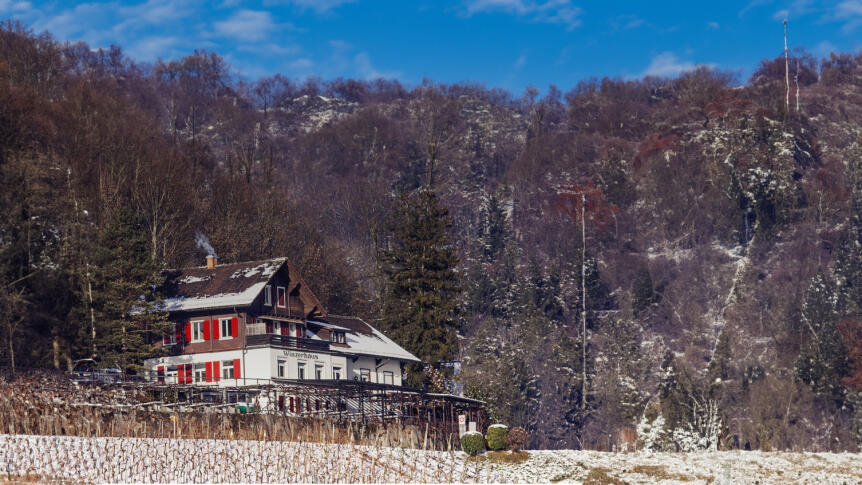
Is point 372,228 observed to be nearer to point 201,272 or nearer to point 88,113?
point 88,113

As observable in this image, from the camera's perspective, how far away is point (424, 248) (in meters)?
85.2

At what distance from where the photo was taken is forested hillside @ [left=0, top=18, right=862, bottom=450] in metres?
73.6

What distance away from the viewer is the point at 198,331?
7175 centimetres

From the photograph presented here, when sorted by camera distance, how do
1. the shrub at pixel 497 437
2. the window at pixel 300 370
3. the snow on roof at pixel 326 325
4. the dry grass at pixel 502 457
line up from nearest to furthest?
the dry grass at pixel 502 457
the shrub at pixel 497 437
the window at pixel 300 370
the snow on roof at pixel 326 325

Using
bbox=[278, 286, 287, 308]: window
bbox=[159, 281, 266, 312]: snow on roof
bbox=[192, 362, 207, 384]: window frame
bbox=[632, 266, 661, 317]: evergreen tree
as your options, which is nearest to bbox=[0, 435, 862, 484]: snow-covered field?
bbox=[159, 281, 266, 312]: snow on roof

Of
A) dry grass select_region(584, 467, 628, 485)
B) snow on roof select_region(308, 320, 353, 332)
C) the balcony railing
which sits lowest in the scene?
dry grass select_region(584, 467, 628, 485)

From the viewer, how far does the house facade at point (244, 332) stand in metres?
70.1

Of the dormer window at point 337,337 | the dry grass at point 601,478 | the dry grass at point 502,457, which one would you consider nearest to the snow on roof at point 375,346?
the dormer window at point 337,337

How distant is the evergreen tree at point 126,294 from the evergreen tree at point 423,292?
65.0 feet

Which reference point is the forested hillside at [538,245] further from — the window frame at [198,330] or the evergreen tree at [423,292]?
the window frame at [198,330]

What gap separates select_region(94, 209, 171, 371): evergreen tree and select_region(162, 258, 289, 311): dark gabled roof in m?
2.47

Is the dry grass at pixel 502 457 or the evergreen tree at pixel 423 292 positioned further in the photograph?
the evergreen tree at pixel 423 292

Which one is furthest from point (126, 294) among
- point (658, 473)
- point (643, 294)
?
point (643, 294)

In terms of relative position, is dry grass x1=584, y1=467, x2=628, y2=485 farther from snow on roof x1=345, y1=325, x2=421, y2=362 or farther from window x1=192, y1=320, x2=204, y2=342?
snow on roof x1=345, y1=325, x2=421, y2=362
